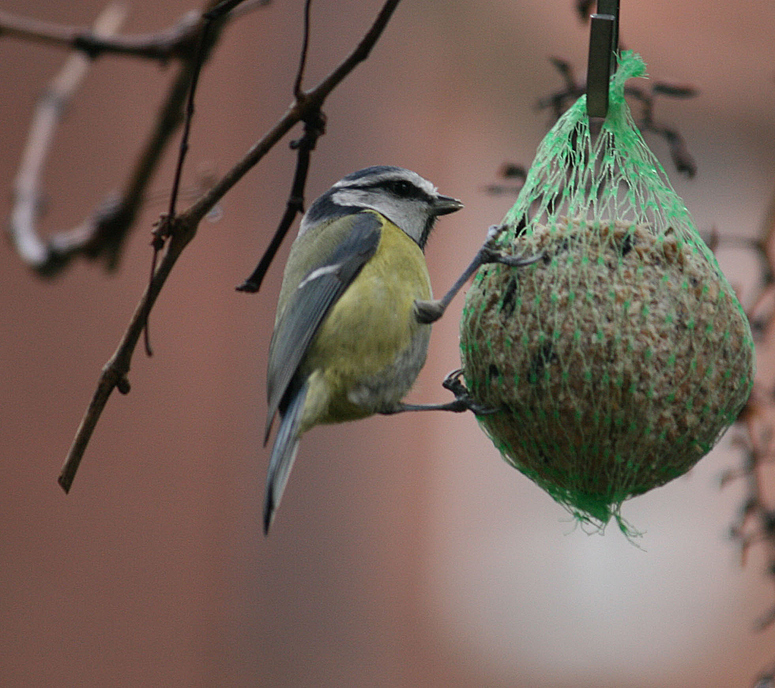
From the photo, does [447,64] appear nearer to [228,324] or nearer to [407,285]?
[228,324]

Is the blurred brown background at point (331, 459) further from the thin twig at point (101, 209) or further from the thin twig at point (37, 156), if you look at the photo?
the thin twig at point (101, 209)

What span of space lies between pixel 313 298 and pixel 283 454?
41cm

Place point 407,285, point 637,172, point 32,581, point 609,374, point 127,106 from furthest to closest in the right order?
point 127,106
point 32,581
point 407,285
point 637,172
point 609,374

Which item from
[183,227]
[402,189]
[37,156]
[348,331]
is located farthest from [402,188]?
[37,156]

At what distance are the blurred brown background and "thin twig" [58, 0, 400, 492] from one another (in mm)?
3678

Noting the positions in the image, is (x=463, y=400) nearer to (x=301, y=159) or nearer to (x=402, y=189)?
(x=301, y=159)

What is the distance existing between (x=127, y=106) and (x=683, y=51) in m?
3.20

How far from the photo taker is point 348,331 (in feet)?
7.45

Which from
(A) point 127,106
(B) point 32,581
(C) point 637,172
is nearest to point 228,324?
(A) point 127,106

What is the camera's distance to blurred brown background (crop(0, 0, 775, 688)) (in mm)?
5500

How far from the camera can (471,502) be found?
20.1 ft

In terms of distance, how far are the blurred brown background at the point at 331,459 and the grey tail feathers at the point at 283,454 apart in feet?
11.0

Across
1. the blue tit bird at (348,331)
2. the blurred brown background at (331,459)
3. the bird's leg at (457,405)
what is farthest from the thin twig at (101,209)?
the blurred brown background at (331,459)

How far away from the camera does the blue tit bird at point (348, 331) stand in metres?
2.25
